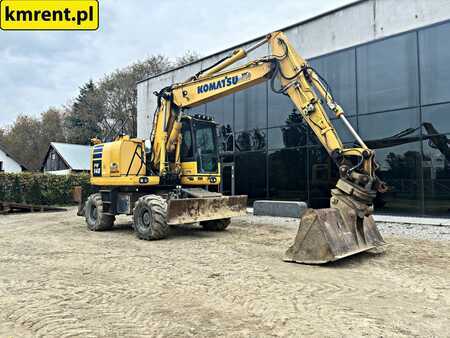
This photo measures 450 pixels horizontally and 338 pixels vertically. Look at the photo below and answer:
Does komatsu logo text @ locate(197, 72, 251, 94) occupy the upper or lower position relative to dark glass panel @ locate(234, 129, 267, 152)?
upper

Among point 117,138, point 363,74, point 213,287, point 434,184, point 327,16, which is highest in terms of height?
point 327,16

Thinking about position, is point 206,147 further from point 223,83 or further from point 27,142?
point 27,142

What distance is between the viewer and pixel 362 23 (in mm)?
14023

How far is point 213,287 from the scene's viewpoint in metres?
5.24

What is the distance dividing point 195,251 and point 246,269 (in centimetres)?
186

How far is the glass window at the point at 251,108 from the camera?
56.9ft

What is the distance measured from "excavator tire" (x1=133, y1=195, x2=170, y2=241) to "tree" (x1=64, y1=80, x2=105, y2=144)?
30.3 meters

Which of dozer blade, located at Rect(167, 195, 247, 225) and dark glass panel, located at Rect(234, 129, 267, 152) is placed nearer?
dozer blade, located at Rect(167, 195, 247, 225)

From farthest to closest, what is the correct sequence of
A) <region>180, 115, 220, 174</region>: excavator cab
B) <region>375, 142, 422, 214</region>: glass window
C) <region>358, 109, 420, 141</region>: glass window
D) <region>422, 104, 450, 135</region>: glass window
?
<region>358, 109, 420, 141</region>: glass window
<region>375, 142, 422, 214</region>: glass window
<region>422, 104, 450, 135</region>: glass window
<region>180, 115, 220, 174</region>: excavator cab

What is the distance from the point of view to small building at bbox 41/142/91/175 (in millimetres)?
36500

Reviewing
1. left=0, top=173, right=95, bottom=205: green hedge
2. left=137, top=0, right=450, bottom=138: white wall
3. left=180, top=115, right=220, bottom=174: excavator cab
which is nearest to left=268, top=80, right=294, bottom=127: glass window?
left=137, top=0, right=450, bottom=138: white wall

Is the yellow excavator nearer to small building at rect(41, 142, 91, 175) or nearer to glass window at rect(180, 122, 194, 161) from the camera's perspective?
glass window at rect(180, 122, 194, 161)

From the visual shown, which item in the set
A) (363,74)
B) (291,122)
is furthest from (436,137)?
(291,122)

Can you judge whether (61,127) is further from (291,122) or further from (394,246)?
(394,246)
